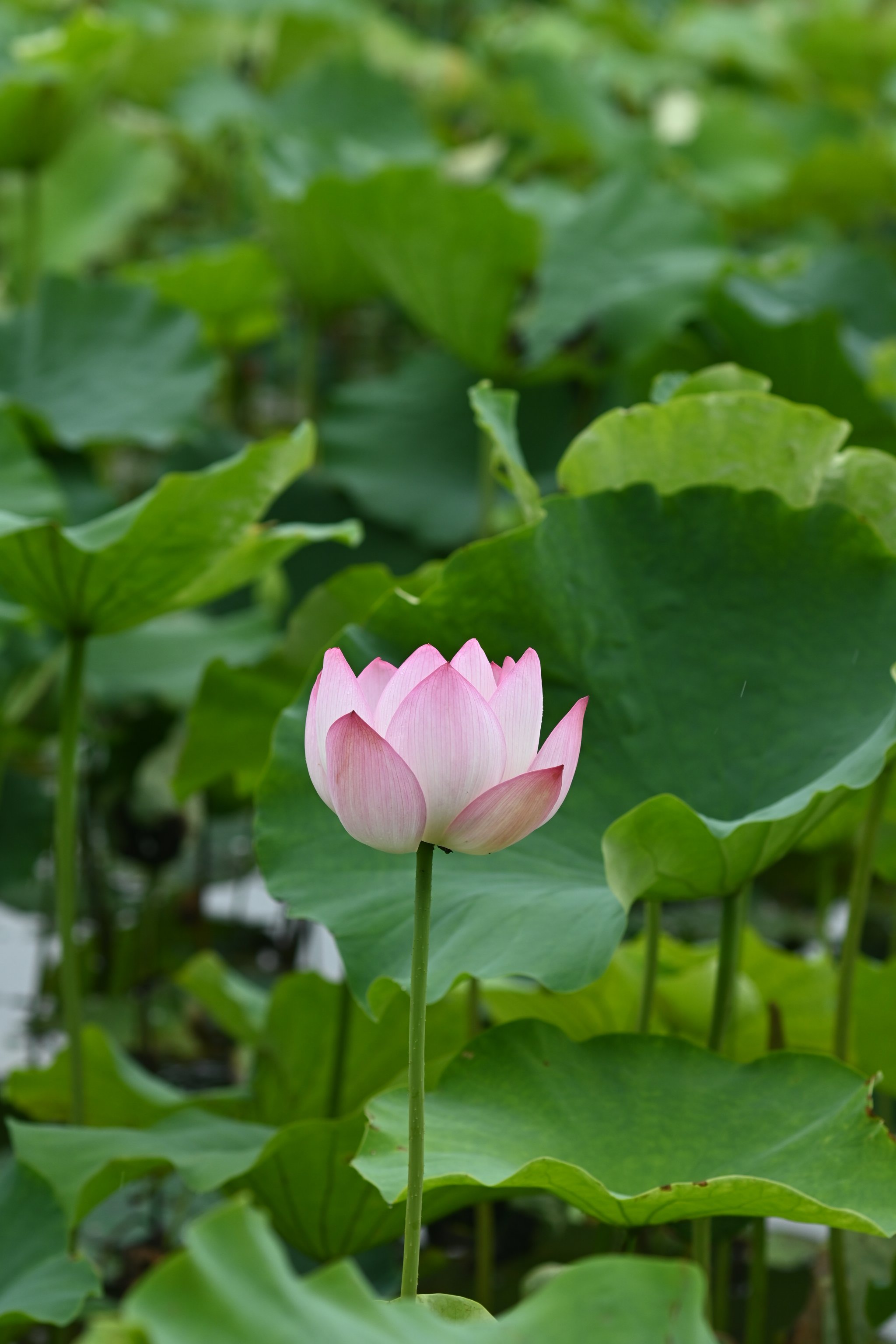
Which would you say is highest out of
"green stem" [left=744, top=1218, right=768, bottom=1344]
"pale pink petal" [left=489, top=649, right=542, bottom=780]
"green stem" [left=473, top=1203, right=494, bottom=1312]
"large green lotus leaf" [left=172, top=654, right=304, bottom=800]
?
"pale pink petal" [left=489, top=649, right=542, bottom=780]

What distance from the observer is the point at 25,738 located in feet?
4.99

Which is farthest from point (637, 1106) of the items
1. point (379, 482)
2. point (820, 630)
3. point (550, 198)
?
point (550, 198)

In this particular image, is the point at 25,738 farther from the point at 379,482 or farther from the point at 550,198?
the point at 550,198

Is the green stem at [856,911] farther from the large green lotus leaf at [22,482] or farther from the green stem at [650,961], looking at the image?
the large green lotus leaf at [22,482]

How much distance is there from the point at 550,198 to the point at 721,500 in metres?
1.25

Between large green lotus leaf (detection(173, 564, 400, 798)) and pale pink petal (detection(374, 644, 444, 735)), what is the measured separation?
0.54 m

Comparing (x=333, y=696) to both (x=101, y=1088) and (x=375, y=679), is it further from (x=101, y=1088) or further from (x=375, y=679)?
(x=101, y=1088)

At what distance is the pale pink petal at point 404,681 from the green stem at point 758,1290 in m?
0.63

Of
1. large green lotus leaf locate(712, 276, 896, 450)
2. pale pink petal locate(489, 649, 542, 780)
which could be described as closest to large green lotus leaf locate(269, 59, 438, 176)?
large green lotus leaf locate(712, 276, 896, 450)

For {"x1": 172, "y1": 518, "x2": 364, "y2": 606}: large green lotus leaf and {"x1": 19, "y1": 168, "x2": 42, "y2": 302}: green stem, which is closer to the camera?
{"x1": 172, "y1": 518, "x2": 364, "y2": 606}: large green lotus leaf

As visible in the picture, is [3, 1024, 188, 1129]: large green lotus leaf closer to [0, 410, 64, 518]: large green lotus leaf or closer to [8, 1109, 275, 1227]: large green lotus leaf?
[8, 1109, 275, 1227]: large green lotus leaf

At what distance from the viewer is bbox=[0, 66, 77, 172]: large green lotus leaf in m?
1.56

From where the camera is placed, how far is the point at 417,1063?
525 millimetres

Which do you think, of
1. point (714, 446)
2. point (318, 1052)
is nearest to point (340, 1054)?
point (318, 1052)
